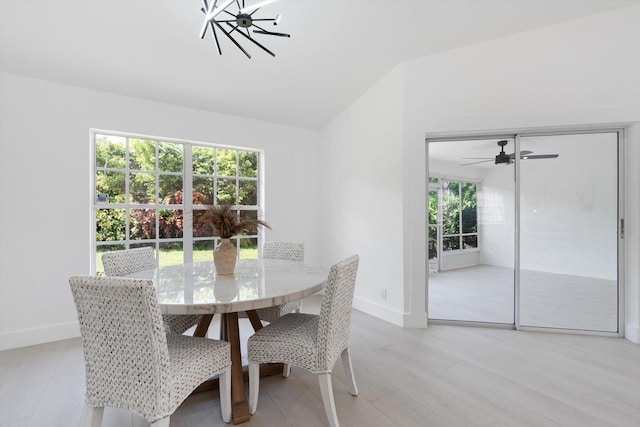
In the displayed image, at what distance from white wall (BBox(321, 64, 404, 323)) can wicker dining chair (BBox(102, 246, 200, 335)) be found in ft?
6.87

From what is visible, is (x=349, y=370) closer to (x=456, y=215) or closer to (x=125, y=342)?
(x=125, y=342)

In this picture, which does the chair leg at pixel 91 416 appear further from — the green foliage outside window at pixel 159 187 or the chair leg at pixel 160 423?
the green foliage outside window at pixel 159 187

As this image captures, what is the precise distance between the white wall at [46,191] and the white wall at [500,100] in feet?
9.25

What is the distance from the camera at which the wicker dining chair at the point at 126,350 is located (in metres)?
1.22

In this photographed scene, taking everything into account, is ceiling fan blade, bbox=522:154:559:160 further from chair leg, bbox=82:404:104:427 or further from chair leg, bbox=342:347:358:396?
chair leg, bbox=82:404:104:427

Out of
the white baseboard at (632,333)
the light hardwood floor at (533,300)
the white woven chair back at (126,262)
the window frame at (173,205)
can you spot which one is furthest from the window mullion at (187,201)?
the white baseboard at (632,333)

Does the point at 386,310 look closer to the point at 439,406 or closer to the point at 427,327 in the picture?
the point at 427,327

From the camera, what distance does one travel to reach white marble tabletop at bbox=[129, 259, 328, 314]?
56.2 inches

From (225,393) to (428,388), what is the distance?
1.36 metres

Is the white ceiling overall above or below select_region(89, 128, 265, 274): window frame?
above

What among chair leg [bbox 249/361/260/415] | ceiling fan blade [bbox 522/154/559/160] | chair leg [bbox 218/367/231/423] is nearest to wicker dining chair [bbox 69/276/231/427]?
chair leg [bbox 218/367/231/423]

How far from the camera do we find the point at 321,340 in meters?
1.63

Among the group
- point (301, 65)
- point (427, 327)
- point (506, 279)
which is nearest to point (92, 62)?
point (301, 65)

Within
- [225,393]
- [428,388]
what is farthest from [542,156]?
[225,393]
